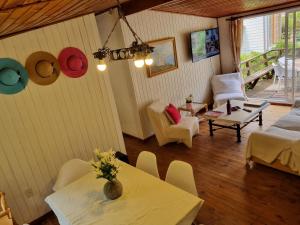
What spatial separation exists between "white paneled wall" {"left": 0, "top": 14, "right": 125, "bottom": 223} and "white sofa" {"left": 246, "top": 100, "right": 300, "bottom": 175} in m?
2.26

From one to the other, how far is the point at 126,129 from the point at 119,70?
1392 millimetres

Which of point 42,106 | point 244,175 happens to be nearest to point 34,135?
point 42,106

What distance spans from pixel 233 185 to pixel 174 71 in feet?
9.47

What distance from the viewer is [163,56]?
4977mm

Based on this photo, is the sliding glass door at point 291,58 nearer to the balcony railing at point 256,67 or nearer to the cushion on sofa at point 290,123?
the balcony railing at point 256,67

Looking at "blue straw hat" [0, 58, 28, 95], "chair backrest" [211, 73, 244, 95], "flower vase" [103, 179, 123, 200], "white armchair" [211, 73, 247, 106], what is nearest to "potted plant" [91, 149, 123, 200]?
"flower vase" [103, 179, 123, 200]

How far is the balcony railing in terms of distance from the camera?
654 cm

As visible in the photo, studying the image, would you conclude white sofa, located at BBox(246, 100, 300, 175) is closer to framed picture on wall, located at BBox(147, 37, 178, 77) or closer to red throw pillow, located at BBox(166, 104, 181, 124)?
red throw pillow, located at BBox(166, 104, 181, 124)

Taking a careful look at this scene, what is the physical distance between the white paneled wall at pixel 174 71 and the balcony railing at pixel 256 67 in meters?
0.91

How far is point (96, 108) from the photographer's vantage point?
12.0 feet

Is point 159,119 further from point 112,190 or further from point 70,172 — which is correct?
point 112,190

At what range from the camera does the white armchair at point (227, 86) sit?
18.8 ft

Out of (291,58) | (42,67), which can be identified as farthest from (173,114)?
(291,58)

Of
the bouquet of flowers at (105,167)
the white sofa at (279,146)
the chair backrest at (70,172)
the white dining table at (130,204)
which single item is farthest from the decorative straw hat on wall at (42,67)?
the white sofa at (279,146)
